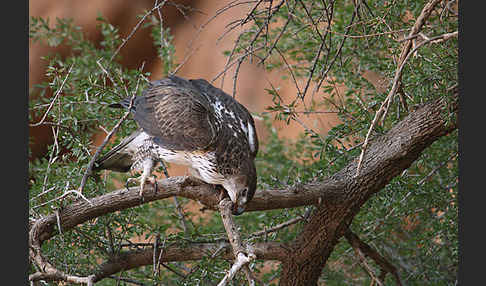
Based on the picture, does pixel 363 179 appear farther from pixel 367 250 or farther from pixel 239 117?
pixel 239 117

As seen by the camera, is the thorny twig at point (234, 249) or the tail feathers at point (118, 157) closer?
the thorny twig at point (234, 249)

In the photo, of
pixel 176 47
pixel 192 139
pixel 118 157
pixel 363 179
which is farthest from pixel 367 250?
pixel 176 47

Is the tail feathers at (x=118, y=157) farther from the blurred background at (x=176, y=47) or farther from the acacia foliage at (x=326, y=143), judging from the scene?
the blurred background at (x=176, y=47)

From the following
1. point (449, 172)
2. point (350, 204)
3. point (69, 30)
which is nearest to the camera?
point (350, 204)

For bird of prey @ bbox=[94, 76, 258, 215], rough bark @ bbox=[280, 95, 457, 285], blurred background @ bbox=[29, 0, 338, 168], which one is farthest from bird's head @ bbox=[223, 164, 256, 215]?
blurred background @ bbox=[29, 0, 338, 168]

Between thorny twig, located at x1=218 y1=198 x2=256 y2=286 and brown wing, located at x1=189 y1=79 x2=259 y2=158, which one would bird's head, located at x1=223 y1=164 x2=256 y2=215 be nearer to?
thorny twig, located at x1=218 y1=198 x2=256 y2=286

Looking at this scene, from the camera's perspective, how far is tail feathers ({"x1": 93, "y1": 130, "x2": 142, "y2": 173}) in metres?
2.70

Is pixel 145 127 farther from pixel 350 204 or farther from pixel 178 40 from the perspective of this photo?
pixel 178 40

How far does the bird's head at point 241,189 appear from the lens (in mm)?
2398

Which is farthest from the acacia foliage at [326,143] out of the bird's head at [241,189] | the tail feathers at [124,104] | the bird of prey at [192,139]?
the bird's head at [241,189]

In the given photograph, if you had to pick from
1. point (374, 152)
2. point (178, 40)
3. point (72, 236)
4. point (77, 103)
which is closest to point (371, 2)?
point (374, 152)

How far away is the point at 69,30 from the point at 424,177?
9.21 feet

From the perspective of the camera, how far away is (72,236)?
2584mm

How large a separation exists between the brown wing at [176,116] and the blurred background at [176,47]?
3527mm
